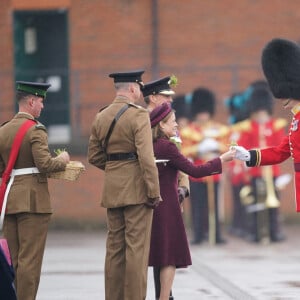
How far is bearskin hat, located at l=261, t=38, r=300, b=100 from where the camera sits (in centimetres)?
917

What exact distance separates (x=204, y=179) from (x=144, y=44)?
3.40 metres

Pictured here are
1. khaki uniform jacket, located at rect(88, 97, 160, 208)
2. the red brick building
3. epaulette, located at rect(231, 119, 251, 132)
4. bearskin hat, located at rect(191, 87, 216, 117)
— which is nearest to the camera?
khaki uniform jacket, located at rect(88, 97, 160, 208)

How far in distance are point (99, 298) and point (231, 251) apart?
5022 millimetres

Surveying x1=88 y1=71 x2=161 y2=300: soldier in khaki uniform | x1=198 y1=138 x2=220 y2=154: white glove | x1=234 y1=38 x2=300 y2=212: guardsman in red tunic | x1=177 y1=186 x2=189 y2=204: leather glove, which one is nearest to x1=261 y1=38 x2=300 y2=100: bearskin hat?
x1=234 y1=38 x2=300 y2=212: guardsman in red tunic

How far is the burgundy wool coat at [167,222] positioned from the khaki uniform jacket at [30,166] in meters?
0.79

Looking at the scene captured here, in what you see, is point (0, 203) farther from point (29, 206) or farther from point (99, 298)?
point (99, 298)

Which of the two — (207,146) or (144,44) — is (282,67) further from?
(144,44)

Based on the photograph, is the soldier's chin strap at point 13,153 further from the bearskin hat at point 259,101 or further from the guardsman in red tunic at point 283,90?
the bearskin hat at point 259,101

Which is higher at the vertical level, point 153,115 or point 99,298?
point 153,115

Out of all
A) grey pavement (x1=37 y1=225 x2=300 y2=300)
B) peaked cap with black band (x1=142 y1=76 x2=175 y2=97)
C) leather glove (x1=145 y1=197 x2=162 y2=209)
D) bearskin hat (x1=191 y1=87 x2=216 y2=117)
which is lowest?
grey pavement (x1=37 y1=225 x2=300 y2=300)

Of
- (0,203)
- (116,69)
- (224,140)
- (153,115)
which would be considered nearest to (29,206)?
(0,203)

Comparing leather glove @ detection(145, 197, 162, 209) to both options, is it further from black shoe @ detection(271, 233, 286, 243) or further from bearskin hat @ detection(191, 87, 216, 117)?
bearskin hat @ detection(191, 87, 216, 117)

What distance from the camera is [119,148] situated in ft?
30.0

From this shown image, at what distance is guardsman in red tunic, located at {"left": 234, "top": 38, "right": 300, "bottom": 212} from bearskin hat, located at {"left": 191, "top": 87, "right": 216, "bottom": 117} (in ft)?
25.1
